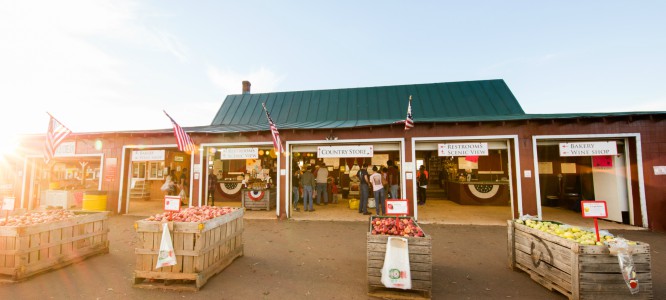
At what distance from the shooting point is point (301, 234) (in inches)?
321

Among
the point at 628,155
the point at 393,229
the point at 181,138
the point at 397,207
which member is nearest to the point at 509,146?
the point at 628,155

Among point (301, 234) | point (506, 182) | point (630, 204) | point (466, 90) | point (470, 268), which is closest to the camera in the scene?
point (470, 268)

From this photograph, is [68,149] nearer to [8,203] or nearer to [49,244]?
[8,203]

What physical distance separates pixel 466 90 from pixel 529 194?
30.1ft

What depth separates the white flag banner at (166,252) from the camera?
434cm

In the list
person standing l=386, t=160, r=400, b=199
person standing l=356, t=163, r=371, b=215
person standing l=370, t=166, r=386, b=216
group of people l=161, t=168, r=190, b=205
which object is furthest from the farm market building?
group of people l=161, t=168, r=190, b=205

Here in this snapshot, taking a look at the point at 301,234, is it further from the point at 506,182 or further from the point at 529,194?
the point at 506,182

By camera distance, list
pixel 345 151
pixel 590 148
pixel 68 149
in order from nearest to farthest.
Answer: pixel 590 148 → pixel 345 151 → pixel 68 149

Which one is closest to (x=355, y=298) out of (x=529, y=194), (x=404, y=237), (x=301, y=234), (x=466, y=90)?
(x=404, y=237)

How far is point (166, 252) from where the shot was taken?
4.40 meters

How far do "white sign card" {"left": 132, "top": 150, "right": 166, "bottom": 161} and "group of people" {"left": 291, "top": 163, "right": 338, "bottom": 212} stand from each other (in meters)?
5.80

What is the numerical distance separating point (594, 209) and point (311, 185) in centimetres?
920

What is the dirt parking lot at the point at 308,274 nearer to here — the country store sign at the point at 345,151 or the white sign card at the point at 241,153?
the country store sign at the point at 345,151

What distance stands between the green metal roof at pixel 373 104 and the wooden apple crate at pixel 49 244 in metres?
10.1
